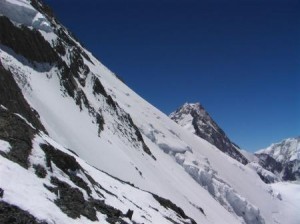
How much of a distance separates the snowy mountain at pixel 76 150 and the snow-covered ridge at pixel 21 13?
0.15m

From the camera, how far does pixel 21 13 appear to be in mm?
62406

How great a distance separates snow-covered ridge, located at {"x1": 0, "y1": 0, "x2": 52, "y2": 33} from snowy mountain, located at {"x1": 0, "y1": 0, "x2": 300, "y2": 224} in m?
0.15

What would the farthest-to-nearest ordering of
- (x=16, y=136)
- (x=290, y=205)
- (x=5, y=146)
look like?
(x=290, y=205)
(x=16, y=136)
(x=5, y=146)

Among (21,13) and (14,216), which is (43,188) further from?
(21,13)

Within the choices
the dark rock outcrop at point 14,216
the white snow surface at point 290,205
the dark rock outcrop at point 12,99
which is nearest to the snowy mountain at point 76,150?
the dark rock outcrop at point 14,216

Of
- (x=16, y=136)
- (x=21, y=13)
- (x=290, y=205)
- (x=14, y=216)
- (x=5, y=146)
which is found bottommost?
(x=14, y=216)

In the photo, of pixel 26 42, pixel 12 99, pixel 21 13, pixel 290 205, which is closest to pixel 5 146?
pixel 12 99

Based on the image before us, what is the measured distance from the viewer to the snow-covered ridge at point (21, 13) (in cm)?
5958

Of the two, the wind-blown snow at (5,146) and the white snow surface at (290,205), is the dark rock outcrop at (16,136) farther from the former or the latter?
the white snow surface at (290,205)

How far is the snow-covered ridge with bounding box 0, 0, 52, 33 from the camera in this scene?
195 feet

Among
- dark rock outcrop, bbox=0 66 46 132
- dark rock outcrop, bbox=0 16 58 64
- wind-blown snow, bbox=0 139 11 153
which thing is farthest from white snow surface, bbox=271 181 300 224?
wind-blown snow, bbox=0 139 11 153

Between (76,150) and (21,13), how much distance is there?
911 inches

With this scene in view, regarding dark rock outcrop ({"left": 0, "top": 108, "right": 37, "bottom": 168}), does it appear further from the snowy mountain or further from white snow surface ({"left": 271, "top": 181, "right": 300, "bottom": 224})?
white snow surface ({"left": 271, "top": 181, "right": 300, "bottom": 224})

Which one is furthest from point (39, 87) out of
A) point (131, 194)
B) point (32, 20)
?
point (131, 194)
